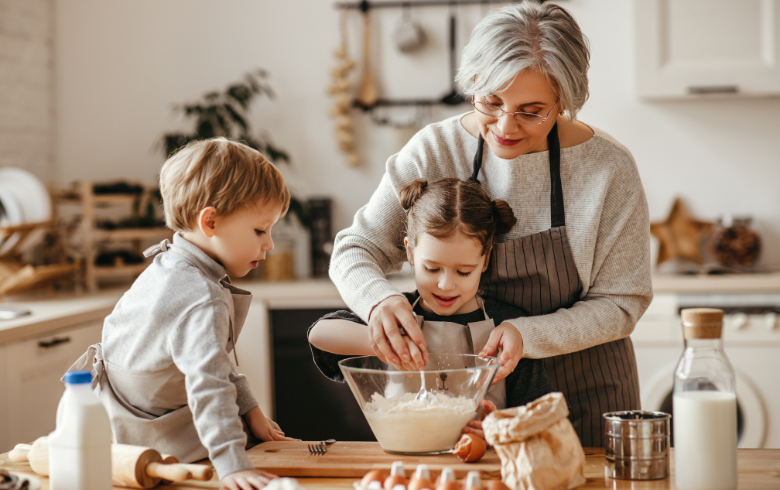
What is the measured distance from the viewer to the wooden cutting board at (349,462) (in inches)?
36.0

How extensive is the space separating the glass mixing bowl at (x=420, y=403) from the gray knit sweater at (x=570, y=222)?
0.66 feet

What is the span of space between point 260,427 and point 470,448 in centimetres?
34

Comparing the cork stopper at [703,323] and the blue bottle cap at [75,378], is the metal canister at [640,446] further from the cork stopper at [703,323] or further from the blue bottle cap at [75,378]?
the blue bottle cap at [75,378]

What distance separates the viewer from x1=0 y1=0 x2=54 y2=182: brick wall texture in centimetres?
290

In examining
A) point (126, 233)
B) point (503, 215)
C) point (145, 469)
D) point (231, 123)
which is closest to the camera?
point (145, 469)

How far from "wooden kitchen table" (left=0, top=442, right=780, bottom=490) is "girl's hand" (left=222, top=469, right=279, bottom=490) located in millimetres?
72

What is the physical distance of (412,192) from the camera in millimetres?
1222

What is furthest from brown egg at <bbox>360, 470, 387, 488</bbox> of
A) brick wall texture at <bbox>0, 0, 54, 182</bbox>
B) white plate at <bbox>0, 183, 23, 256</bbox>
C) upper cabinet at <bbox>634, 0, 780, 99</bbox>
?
brick wall texture at <bbox>0, 0, 54, 182</bbox>

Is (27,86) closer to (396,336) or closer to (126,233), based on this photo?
A: (126,233)

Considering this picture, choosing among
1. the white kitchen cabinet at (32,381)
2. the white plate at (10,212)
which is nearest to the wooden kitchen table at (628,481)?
the white kitchen cabinet at (32,381)

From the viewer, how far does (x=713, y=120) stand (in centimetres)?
300

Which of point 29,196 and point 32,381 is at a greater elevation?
point 29,196

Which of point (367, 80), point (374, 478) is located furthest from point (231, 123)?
point (374, 478)

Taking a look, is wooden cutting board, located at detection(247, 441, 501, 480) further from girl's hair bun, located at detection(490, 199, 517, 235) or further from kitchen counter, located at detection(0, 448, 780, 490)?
girl's hair bun, located at detection(490, 199, 517, 235)
